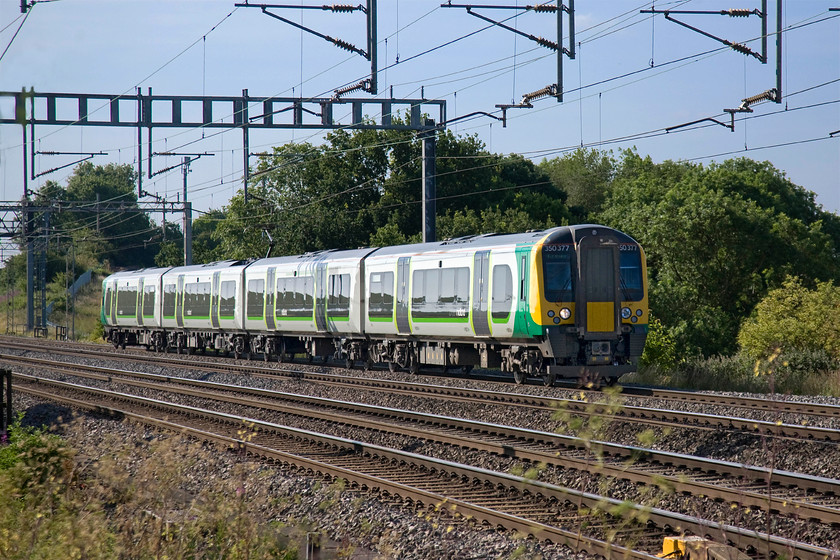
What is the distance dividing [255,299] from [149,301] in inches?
381

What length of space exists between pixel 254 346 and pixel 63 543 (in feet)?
84.4

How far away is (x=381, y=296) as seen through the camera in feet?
76.2

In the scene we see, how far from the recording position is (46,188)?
9419 cm

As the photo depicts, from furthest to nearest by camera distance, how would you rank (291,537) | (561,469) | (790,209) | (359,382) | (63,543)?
1. (790,209)
2. (359,382)
3. (561,469)
4. (291,537)
5. (63,543)

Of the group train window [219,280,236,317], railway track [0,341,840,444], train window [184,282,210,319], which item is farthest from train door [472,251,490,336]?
train window [184,282,210,319]

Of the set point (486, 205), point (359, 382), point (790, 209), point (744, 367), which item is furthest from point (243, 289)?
point (790, 209)

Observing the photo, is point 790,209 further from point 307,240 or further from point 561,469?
point 561,469

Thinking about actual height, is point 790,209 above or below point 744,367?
above

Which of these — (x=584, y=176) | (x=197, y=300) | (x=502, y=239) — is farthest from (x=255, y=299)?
(x=584, y=176)

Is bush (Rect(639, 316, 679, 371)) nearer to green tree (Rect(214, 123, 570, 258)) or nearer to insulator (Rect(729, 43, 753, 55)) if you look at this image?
insulator (Rect(729, 43, 753, 55))

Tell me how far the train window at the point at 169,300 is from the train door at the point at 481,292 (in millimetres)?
19229

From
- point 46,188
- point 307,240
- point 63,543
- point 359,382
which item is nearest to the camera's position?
point 63,543

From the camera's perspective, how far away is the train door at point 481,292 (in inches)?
766

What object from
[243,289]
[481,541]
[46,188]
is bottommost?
[481,541]
